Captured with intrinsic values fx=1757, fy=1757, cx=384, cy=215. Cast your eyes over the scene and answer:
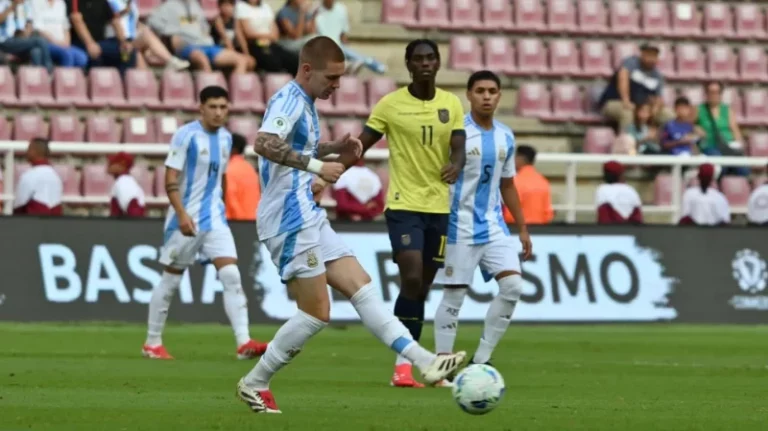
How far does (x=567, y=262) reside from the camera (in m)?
20.2

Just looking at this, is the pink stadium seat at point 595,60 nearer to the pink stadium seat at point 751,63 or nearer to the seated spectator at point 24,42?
the pink stadium seat at point 751,63

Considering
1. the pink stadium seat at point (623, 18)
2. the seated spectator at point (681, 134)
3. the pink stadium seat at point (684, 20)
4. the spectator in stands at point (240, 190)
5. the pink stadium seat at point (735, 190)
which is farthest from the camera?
the pink stadium seat at point (684, 20)

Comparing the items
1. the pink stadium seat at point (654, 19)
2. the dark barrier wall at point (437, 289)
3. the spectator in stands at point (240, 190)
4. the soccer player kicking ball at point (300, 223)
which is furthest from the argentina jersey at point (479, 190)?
the pink stadium seat at point (654, 19)

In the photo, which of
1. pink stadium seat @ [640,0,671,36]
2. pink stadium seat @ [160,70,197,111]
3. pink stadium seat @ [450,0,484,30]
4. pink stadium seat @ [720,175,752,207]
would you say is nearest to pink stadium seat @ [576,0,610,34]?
pink stadium seat @ [640,0,671,36]

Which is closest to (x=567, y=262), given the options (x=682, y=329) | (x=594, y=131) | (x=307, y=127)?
(x=682, y=329)

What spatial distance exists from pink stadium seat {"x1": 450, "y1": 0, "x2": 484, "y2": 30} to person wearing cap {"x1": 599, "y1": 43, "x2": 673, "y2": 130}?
8.28 ft

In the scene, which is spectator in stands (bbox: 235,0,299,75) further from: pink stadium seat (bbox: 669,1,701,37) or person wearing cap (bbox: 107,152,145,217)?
pink stadium seat (bbox: 669,1,701,37)

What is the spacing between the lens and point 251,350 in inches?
548

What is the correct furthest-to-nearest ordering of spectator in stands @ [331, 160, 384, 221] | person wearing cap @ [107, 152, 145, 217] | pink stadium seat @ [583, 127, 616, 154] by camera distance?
1. pink stadium seat @ [583, 127, 616, 154]
2. spectator in stands @ [331, 160, 384, 221]
3. person wearing cap @ [107, 152, 145, 217]

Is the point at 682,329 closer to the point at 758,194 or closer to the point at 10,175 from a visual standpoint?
the point at 758,194

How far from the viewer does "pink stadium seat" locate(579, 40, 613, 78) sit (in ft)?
88.0

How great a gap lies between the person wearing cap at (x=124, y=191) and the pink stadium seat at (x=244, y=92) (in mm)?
4014

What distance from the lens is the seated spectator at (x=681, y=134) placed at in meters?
24.4

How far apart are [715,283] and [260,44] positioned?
23.7 feet
